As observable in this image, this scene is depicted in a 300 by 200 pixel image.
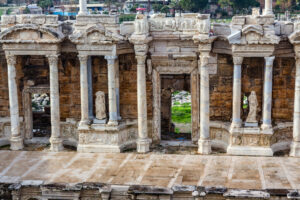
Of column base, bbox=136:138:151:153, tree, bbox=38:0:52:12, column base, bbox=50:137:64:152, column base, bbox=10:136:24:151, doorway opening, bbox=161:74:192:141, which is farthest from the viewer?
tree, bbox=38:0:52:12

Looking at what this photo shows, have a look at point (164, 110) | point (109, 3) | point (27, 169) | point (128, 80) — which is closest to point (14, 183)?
point (27, 169)

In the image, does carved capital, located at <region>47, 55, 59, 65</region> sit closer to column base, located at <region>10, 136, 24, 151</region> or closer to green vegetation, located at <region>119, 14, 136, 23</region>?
column base, located at <region>10, 136, 24, 151</region>

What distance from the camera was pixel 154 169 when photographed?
18.6 meters

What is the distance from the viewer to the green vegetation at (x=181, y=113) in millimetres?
29703

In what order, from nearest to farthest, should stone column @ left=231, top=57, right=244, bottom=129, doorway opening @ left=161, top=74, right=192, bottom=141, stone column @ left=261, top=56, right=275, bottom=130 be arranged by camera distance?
1. stone column @ left=261, top=56, right=275, bottom=130
2. stone column @ left=231, top=57, right=244, bottom=129
3. doorway opening @ left=161, top=74, right=192, bottom=141

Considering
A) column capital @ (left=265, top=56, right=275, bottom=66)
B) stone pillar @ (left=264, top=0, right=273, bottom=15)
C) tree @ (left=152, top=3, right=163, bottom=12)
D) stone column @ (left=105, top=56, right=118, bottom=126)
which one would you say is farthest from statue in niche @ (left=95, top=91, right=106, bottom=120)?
tree @ (left=152, top=3, right=163, bottom=12)

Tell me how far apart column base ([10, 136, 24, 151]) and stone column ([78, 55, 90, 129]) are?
2704 mm

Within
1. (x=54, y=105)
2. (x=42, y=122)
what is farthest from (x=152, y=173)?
(x=42, y=122)

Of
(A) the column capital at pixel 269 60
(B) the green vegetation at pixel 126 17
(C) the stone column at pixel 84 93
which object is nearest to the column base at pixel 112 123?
(C) the stone column at pixel 84 93

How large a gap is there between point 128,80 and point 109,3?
55.0m

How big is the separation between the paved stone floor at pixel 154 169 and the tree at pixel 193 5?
51.4 m

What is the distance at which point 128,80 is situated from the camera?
69.7ft

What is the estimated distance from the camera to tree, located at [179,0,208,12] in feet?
227

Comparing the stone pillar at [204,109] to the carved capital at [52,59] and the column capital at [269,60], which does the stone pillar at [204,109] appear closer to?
the column capital at [269,60]
